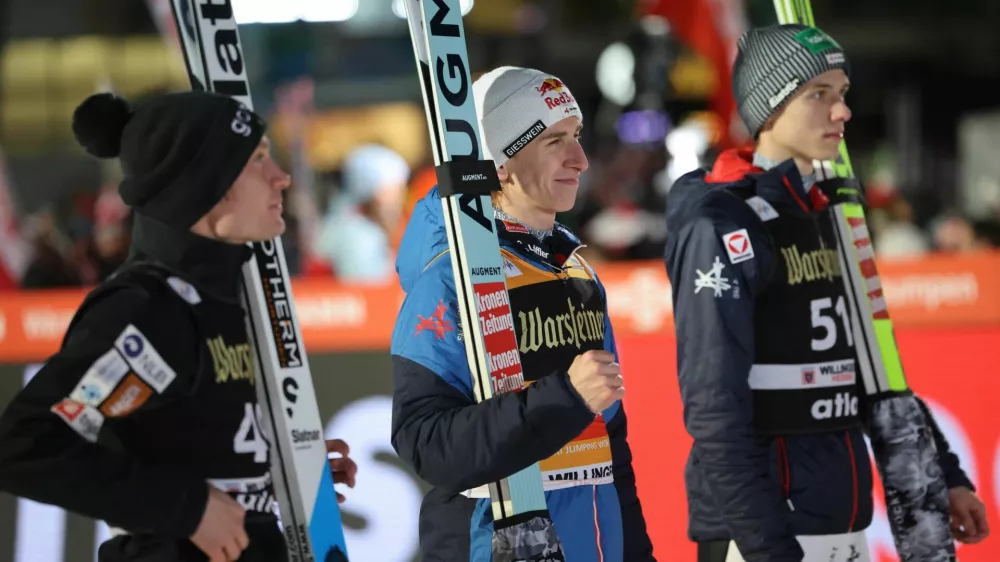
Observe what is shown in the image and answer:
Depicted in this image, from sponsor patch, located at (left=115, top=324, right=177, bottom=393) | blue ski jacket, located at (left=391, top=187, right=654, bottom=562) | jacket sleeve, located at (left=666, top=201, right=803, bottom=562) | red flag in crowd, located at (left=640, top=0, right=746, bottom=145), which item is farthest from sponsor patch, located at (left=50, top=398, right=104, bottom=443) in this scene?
red flag in crowd, located at (left=640, top=0, right=746, bottom=145)

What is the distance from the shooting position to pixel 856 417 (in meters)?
3.53

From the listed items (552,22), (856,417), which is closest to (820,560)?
(856,417)

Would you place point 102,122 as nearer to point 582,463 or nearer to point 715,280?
point 582,463

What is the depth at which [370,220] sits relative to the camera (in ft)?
35.1

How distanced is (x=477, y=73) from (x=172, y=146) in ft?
65.0

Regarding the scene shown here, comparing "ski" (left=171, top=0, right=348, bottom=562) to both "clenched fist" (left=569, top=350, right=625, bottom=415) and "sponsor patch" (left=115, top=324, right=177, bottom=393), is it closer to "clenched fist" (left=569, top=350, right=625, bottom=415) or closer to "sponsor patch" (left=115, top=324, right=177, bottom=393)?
"sponsor patch" (left=115, top=324, right=177, bottom=393)

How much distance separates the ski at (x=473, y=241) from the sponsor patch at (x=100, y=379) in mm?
721

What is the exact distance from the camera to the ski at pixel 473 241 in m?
2.72

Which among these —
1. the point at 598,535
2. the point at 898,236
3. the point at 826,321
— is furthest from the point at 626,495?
the point at 898,236

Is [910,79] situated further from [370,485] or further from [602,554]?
[602,554]

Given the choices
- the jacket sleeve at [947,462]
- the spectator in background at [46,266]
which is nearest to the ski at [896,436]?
the jacket sleeve at [947,462]

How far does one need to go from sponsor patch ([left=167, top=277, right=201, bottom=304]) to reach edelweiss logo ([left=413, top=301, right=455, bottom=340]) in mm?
492

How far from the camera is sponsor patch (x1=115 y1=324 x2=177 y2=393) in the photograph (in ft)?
7.93

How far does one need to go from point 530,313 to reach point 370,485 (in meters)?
3.15
